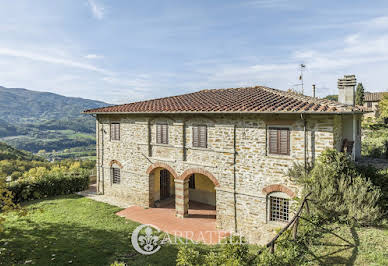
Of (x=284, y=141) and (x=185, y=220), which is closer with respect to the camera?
(x=284, y=141)

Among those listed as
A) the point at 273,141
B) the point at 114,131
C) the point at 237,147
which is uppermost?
the point at 114,131

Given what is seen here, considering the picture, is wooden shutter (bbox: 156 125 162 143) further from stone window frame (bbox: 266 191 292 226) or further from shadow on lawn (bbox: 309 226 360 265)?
shadow on lawn (bbox: 309 226 360 265)

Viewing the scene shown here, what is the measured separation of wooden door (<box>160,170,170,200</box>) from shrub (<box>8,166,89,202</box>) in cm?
724

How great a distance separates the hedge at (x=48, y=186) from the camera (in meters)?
16.8

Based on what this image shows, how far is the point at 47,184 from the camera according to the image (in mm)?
17953

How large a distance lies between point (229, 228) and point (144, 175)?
6.32 metres

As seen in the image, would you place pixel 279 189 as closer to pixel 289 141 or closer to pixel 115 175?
pixel 289 141

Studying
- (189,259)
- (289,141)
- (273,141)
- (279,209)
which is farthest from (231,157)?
(189,259)

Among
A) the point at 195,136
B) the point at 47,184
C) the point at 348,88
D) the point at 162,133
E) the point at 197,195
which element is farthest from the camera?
the point at 47,184

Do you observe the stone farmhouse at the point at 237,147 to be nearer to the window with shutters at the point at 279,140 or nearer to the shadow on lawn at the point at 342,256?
the window with shutters at the point at 279,140

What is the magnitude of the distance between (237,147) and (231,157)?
1.92 ft

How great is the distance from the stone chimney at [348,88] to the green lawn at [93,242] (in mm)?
6954

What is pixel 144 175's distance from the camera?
1524 centimetres

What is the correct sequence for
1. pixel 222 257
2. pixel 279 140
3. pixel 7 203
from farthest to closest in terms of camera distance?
pixel 279 140 < pixel 7 203 < pixel 222 257
